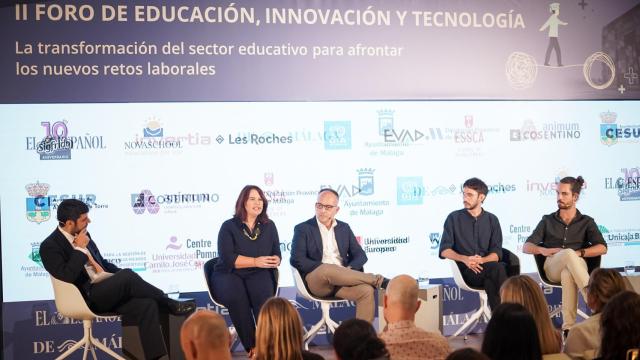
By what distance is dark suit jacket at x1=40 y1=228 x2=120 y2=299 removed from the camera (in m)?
5.35

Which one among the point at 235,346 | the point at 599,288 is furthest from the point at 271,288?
the point at 599,288

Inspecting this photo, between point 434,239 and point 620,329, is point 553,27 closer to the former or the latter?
point 434,239

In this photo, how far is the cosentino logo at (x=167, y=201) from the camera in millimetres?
6422

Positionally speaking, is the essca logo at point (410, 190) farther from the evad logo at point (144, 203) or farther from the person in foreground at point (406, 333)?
the person in foreground at point (406, 333)

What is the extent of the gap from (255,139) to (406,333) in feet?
11.2

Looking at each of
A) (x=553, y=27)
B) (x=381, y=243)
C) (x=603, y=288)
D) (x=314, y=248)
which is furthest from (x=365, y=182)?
(x=603, y=288)

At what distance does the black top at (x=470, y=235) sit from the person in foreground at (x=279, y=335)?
329 cm

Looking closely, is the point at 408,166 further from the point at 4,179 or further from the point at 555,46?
the point at 4,179

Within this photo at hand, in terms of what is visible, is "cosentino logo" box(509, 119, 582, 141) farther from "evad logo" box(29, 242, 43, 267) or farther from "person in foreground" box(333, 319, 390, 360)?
"person in foreground" box(333, 319, 390, 360)

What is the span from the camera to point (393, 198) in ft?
22.2

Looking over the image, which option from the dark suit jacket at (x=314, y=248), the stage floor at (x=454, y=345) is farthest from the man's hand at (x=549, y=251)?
the dark suit jacket at (x=314, y=248)

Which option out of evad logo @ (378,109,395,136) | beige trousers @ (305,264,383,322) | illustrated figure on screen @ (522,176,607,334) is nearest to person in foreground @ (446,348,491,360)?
beige trousers @ (305,264,383,322)

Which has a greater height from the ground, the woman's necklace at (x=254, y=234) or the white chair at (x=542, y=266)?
the woman's necklace at (x=254, y=234)

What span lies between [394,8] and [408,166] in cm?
136
